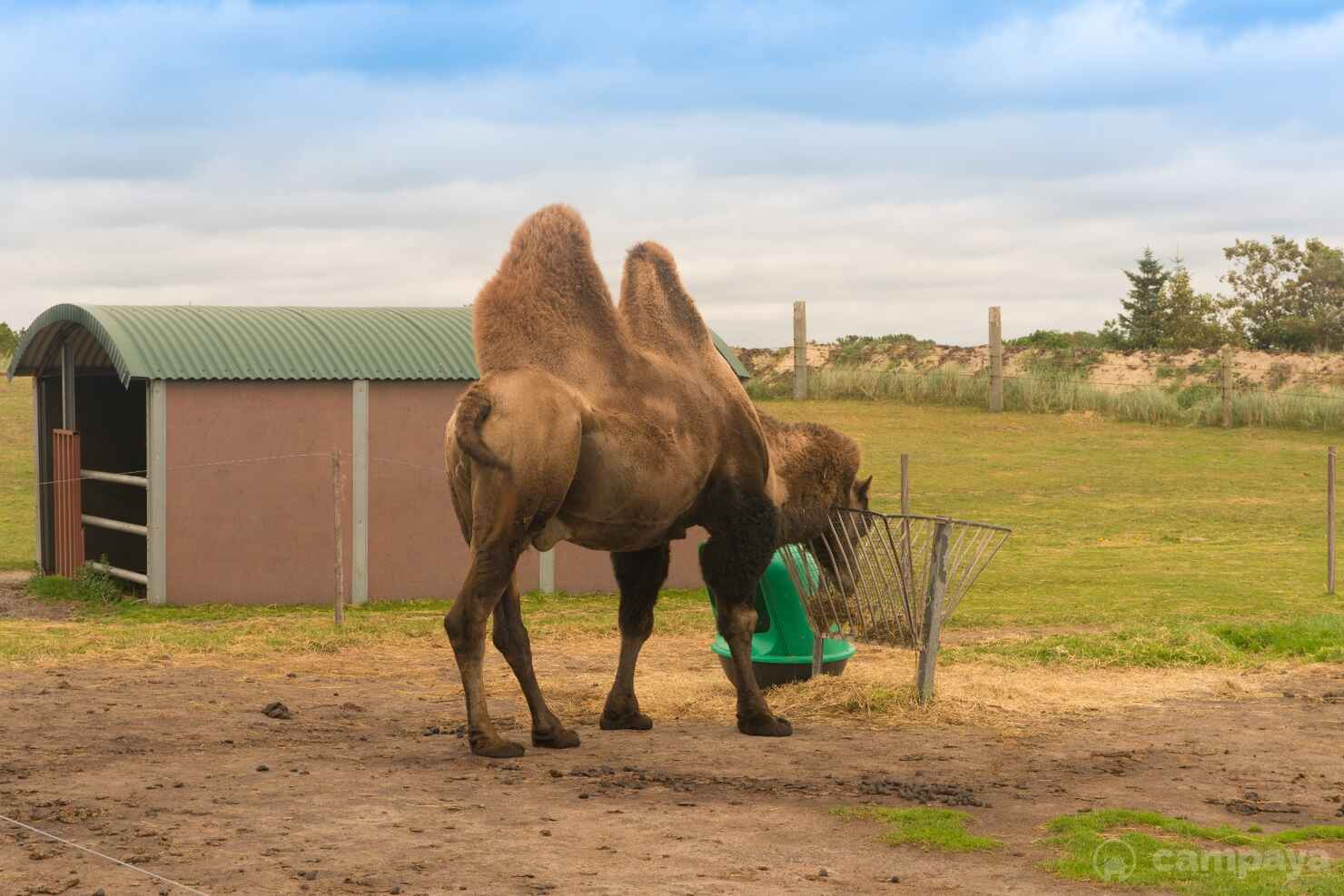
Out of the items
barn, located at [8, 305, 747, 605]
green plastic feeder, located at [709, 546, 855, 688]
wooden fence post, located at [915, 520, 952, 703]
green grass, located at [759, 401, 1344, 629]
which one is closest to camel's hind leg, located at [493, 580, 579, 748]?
green plastic feeder, located at [709, 546, 855, 688]

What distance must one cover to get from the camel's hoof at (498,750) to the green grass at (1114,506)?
7504 millimetres

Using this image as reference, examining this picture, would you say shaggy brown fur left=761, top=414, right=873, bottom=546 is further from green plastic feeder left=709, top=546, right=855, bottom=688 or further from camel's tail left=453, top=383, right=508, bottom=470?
camel's tail left=453, top=383, right=508, bottom=470

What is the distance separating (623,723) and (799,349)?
3190cm

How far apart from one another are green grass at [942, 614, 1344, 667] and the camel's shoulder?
467cm

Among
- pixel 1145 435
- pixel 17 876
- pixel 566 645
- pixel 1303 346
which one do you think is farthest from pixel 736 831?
pixel 1303 346

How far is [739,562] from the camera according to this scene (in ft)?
31.7

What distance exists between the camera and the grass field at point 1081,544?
13148 mm

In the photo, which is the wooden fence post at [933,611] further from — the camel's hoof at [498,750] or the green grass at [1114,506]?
the green grass at [1114,506]

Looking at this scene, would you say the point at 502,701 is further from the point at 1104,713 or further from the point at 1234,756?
the point at 1234,756

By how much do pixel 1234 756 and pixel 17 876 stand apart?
6283 mm

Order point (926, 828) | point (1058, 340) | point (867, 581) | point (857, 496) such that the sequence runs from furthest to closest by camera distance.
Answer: point (1058, 340)
point (857, 496)
point (867, 581)
point (926, 828)

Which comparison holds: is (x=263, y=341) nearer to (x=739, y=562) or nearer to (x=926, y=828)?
(x=739, y=562)

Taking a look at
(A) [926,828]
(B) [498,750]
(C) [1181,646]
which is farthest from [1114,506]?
(A) [926,828]

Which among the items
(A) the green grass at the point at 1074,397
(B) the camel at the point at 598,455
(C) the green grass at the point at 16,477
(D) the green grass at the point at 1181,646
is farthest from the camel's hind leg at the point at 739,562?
(A) the green grass at the point at 1074,397
